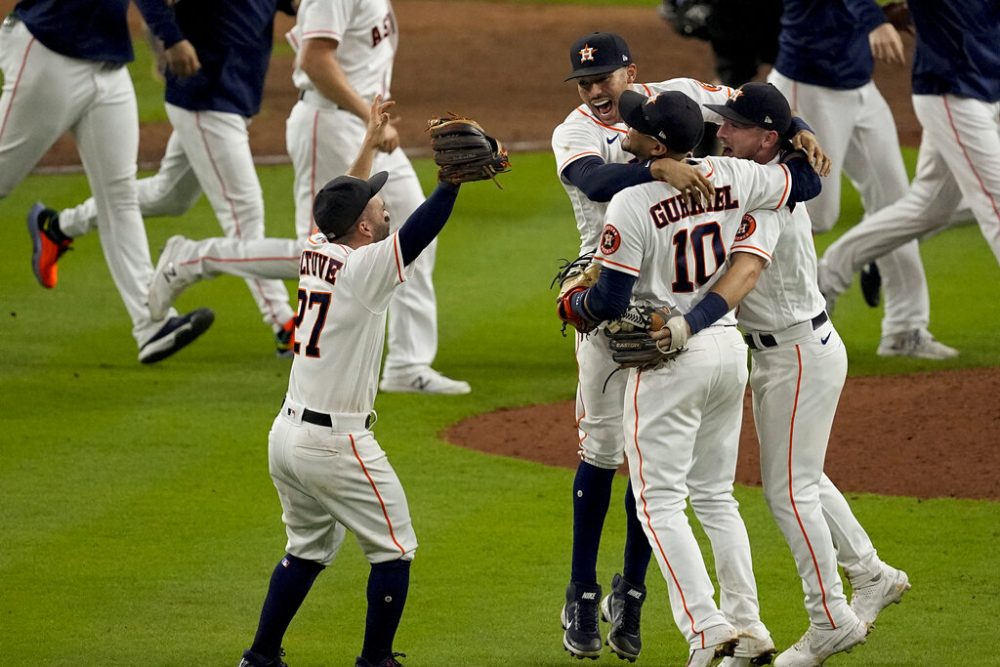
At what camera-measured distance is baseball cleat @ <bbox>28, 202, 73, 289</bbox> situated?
932 cm

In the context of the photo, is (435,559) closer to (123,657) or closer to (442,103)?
(123,657)

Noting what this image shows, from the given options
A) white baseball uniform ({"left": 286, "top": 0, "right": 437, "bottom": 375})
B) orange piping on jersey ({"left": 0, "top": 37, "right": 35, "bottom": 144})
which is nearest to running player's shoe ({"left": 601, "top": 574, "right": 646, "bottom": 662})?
white baseball uniform ({"left": 286, "top": 0, "right": 437, "bottom": 375})

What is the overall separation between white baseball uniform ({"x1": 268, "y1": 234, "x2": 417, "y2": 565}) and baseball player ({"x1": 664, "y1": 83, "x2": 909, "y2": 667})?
106cm

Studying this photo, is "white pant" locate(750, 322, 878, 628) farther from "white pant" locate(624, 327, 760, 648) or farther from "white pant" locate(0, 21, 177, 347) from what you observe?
"white pant" locate(0, 21, 177, 347)

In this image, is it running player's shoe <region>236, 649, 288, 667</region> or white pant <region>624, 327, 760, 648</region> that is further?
running player's shoe <region>236, 649, 288, 667</region>

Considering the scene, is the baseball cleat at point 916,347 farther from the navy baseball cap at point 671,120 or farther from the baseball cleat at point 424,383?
the navy baseball cap at point 671,120

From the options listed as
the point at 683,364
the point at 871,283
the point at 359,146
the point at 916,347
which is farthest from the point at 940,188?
the point at 683,364

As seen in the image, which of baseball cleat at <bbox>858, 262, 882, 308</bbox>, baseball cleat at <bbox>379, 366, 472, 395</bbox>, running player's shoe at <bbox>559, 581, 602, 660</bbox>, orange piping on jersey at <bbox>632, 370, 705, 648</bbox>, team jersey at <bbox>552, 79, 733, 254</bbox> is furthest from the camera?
baseball cleat at <bbox>858, 262, 882, 308</bbox>

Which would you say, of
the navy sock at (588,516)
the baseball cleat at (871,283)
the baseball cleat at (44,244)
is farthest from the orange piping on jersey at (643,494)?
the baseball cleat at (44,244)

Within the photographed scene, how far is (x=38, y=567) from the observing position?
5871mm

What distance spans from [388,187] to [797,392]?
3616 mm

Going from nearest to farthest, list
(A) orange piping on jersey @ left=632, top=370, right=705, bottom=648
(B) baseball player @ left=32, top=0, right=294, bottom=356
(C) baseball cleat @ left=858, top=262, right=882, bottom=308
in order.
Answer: (A) orange piping on jersey @ left=632, top=370, right=705, bottom=648, (B) baseball player @ left=32, top=0, right=294, bottom=356, (C) baseball cleat @ left=858, top=262, right=882, bottom=308

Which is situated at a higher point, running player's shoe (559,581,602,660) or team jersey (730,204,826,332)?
team jersey (730,204,826,332)

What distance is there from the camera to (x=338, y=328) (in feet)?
15.8
